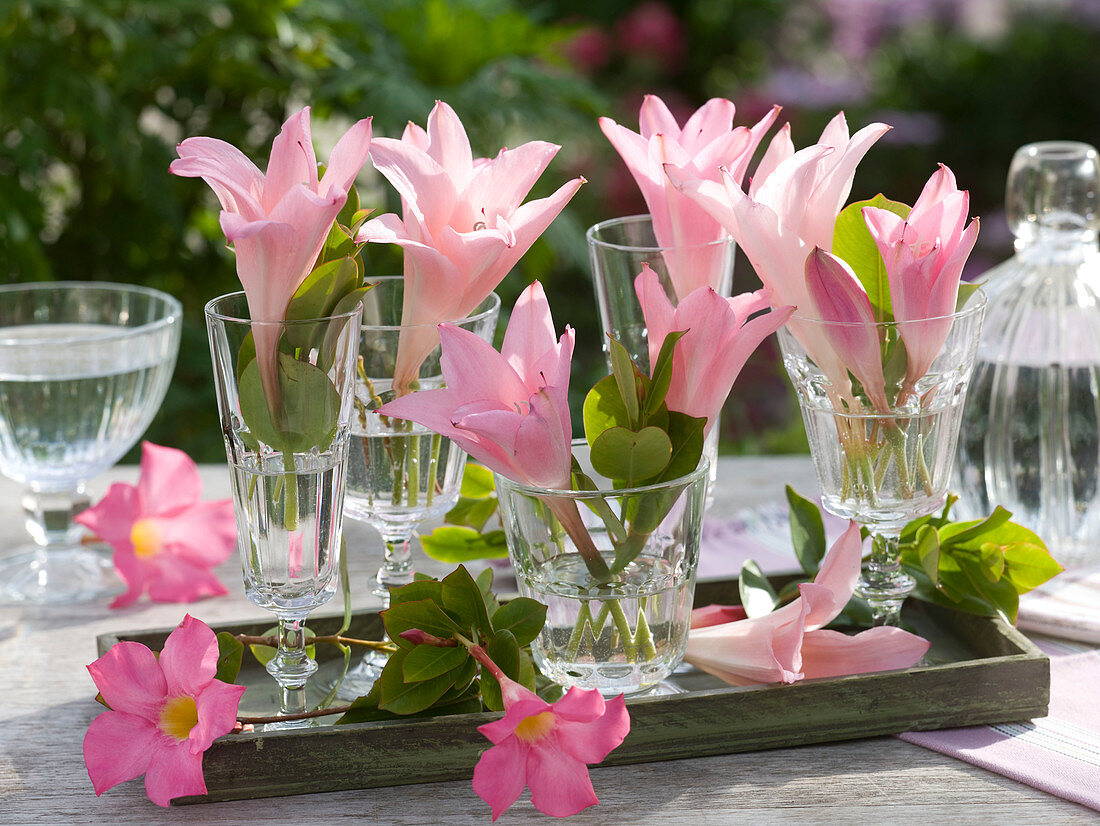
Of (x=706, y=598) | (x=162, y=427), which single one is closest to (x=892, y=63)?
(x=162, y=427)

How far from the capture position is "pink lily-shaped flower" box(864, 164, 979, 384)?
0.66 metres

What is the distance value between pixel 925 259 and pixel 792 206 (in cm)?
8

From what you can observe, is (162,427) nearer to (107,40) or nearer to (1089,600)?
(107,40)

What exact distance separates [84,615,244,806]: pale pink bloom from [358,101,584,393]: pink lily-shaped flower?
0.73ft

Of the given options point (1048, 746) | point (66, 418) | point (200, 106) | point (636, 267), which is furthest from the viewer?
point (200, 106)

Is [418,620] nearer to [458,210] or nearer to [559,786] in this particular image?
[559,786]

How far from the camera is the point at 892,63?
3293 mm

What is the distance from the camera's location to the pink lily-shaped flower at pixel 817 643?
69 centimetres

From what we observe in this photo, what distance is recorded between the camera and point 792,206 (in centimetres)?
68

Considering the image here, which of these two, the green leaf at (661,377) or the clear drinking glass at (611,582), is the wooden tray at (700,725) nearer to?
the clear drinking glass at (611,582)

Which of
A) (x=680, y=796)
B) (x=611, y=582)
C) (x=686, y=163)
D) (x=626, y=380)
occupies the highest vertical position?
(x=686, y=163)

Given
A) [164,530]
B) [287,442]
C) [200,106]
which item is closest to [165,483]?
[164,530]

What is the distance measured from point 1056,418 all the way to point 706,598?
33 centimetres

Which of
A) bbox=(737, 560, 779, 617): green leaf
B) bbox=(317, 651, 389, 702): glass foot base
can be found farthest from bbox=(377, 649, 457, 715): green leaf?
bbox=(737, 560, 779, 617): green leaf
